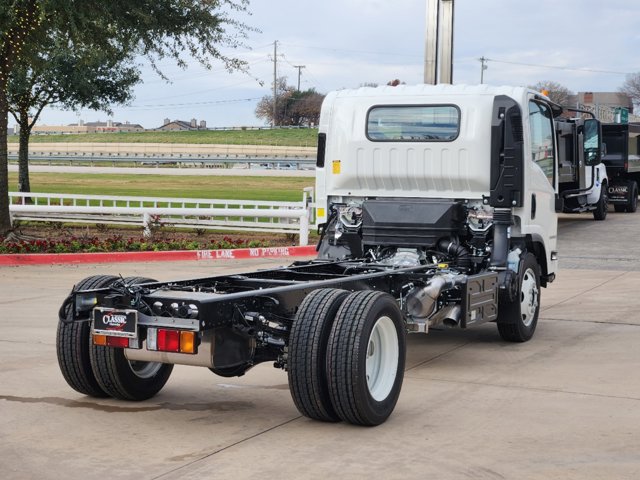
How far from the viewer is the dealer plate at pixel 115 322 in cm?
622

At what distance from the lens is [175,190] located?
39812 millimetres

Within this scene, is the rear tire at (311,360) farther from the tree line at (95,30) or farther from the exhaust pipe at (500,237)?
the tree line at (95,30)

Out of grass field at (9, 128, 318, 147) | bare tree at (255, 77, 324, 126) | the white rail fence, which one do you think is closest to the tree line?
the white rail fence

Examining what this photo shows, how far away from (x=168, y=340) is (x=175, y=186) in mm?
37847

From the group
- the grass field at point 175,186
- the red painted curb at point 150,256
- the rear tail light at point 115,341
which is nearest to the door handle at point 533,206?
the rear tail light at point 115,341

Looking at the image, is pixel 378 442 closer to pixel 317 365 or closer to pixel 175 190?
pixel 317 365

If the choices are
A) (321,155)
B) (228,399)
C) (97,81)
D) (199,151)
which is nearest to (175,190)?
(97,81)

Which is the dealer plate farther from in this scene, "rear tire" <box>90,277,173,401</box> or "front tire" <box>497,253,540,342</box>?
"front tire" <box>497,253,540,342</box>

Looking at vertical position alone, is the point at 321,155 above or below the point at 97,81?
below

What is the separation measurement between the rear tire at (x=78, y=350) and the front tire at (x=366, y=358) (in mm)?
1832

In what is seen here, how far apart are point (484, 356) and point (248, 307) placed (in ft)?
10.8

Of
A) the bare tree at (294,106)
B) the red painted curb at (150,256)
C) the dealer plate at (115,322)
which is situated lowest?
the red painted curb at (150,256)

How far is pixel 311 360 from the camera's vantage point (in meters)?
6.17

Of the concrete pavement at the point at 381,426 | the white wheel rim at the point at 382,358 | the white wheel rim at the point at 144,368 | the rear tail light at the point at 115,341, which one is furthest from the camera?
the white wheel rim at the point at 144,368
